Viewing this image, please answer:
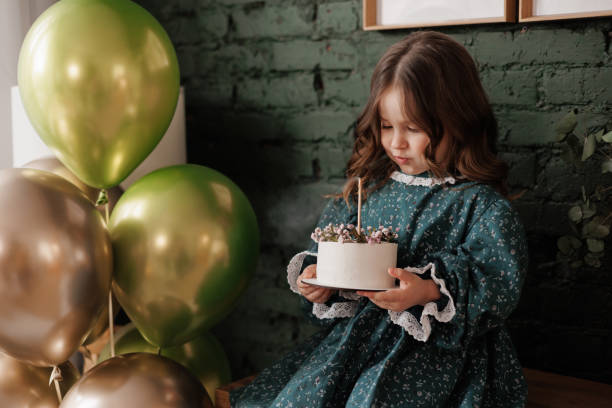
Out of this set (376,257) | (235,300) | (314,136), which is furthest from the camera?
(314,136)

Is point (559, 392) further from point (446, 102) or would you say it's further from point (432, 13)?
point (432, 13)

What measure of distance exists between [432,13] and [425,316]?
2.15ft

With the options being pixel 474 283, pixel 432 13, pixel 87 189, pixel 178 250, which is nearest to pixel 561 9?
pixel 432 13

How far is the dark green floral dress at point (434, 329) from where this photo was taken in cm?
113

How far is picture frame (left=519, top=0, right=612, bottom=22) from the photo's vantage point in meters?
1.28

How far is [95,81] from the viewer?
3.81 feet

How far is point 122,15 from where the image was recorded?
47.5 inches

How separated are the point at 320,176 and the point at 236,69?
0.36m

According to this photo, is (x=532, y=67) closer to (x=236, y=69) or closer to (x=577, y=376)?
(x=577, y=376)

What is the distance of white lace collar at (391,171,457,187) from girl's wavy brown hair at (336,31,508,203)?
0.01m

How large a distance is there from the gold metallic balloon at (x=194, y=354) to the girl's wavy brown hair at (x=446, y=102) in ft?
1.97

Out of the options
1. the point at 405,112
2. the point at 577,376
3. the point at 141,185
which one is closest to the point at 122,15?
the point at 141,185

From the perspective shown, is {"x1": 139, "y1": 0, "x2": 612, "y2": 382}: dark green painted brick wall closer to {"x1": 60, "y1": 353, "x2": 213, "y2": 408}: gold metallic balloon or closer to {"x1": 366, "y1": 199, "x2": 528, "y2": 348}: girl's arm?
→ {"x1": 366, "y1": 199, "x2": 528, "y2": 348}: girl's arm

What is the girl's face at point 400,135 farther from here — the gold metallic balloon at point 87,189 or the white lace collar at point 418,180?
the gold metallic balloon at point 87,189
